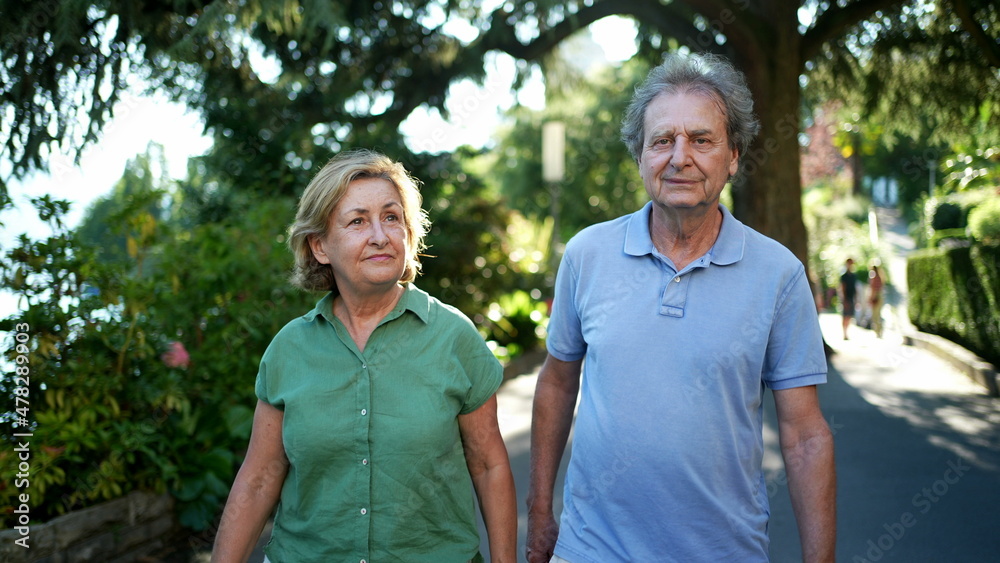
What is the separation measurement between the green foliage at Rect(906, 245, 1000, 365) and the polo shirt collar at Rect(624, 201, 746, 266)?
8.86m

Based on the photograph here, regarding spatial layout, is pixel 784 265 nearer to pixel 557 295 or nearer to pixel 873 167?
pixel 557 295

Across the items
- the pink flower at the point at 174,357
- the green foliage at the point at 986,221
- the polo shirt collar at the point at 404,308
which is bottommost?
the pink flower at the point at 174,357

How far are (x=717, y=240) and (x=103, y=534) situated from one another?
141 inches

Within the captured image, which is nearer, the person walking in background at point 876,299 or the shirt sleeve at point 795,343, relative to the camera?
the shirt sleeve at point 795,343

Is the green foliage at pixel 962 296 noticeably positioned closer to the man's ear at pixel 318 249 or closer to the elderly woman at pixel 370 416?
the elderly woman at pixel 370 416

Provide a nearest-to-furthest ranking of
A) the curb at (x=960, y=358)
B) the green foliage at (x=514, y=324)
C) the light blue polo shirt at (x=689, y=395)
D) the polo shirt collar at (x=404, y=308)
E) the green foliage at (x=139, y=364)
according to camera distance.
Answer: the light blue polo shirt at (x=689, y=395) → the polo shirt collar at (x=404, y=308) → the green foliage at (x=139, y=364) → the curb at (x=960, y=358) → the green foliage at (x=514, y=324)

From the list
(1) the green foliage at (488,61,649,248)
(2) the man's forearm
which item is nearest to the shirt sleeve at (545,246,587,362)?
(2) the man's forearm

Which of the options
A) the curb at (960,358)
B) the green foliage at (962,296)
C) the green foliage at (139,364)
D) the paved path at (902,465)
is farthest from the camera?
the green foliage at (962,296)

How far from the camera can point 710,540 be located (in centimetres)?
222

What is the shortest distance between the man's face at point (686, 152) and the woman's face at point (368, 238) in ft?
2.43

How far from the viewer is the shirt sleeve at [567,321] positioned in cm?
260

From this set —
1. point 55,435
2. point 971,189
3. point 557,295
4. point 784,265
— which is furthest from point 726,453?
point 971,189

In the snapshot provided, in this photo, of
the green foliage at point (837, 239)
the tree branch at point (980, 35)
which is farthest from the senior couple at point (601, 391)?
the green foliage at point (837, 239)

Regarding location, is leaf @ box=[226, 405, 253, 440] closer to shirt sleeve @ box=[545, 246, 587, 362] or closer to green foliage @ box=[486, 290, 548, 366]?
shirt sleeve @ box=[545, 246, 587, 362]
